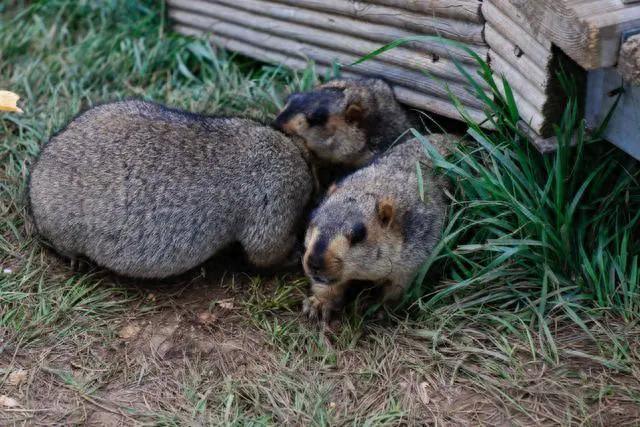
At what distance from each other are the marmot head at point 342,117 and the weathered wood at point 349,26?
0.41 m

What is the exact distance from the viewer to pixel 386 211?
519 centimetres

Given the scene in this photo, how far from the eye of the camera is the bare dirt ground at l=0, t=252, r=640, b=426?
15.3 feet

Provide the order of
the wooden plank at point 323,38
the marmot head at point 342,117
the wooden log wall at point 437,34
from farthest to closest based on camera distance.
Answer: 1. the marmot head at point 342,117
2. the wooden plank at point 323,38
3. the wooden log wall at point 437,34

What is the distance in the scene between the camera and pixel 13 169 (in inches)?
258

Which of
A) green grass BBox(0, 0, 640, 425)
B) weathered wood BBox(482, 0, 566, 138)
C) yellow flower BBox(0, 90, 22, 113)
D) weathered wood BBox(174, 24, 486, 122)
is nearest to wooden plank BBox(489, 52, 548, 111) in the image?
weathered wood BBox(482, 0, 566, 138)

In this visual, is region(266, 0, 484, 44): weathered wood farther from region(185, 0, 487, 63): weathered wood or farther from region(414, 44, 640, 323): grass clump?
region(414, 44, 640, 323): grass clump

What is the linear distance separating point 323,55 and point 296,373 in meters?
3.09

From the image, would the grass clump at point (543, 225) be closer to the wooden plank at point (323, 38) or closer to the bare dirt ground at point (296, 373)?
the bare dirt ground at point (296, 373)

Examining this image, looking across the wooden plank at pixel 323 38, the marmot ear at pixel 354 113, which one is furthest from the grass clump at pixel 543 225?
the marmot ear at pixel 354 113

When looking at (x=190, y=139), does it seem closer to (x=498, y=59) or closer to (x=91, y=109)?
(x=91, y=109)

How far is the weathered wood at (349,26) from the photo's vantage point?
5766mm

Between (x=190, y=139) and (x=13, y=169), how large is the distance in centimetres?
182

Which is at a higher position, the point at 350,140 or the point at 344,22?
the point at 344,22

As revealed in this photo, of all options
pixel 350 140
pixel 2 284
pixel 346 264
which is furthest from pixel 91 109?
pixel 346 264
